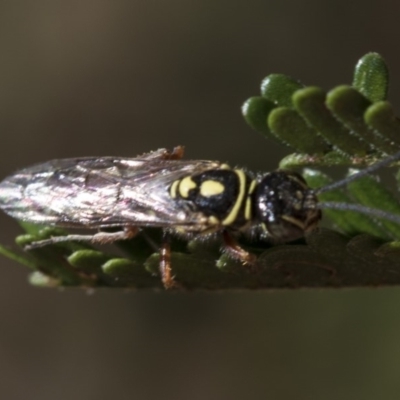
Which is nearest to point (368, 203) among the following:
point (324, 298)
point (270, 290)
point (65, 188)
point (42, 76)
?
point (270, 290)

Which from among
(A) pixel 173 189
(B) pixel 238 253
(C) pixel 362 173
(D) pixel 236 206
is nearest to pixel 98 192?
(A) pixel 173 189

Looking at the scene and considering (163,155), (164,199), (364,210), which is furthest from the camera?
(163,155)

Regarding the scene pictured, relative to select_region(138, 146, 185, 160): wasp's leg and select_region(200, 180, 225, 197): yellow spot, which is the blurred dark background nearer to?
select_region(138, 146, 185, 160): wasp's leg

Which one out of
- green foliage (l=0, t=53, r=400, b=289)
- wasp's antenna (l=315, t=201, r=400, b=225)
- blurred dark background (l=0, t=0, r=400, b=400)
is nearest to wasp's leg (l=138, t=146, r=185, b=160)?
green foliage (l=0, t=53, r=400, b=289)

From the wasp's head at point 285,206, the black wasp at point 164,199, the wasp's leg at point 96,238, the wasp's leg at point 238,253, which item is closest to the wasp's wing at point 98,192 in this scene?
the black wasp at point 164,199

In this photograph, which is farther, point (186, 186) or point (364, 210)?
point (186, 186)

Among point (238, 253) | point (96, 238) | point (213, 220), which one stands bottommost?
point (96, 238)

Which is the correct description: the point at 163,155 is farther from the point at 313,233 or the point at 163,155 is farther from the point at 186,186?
the point at 313,233

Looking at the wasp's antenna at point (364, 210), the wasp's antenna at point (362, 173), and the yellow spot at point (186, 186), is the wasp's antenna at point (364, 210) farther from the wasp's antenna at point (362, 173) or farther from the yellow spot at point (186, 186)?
the yellow spot at point (186, 186)
